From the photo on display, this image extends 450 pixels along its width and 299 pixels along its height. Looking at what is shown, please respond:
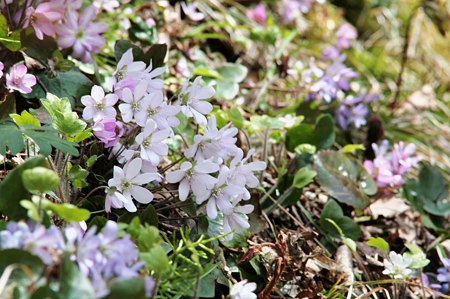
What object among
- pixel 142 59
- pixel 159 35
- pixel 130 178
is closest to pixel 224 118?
pixel 142 59

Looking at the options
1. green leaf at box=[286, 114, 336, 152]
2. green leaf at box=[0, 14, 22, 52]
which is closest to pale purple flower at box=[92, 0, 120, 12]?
green leaf at box=[0, 14, 22, 52]

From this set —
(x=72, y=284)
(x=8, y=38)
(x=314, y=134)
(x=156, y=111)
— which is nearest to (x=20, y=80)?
(x=8, y=38)

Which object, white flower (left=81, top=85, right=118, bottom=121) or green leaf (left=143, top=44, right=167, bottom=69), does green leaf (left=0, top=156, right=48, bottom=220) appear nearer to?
white flower (left=81, top=85, right=118, bottom=121)

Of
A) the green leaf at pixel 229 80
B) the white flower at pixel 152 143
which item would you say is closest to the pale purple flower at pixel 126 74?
the white flower at pixel 152 143

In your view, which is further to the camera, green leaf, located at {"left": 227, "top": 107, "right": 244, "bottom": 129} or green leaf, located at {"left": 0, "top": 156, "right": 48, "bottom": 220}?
green leaf, located at {"left": 227, "top": 107, "right": 244, "bottom": 129}

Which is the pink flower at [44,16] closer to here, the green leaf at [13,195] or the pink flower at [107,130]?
the pink flower at [107,130]
